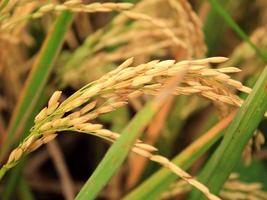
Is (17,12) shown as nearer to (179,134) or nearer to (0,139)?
(0,139)

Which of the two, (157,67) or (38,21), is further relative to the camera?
(38,21)

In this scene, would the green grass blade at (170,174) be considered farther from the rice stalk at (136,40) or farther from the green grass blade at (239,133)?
the rice stalk at (136,40)

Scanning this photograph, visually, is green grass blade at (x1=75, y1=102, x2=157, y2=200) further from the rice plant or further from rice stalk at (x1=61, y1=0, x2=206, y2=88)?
rice stalk at (x1=61, y1=0, x2=206, y2=88)

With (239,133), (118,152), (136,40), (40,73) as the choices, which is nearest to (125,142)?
(118,152)

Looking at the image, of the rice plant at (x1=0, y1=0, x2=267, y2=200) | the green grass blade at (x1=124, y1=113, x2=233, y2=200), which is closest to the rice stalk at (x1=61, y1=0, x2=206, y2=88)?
the rice plant at (x1=0, y1=0, x2=267, y2=200)

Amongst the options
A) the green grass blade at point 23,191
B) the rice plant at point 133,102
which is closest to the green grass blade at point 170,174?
the rice plant at point 133,102

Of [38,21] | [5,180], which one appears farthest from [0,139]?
[38,21]
